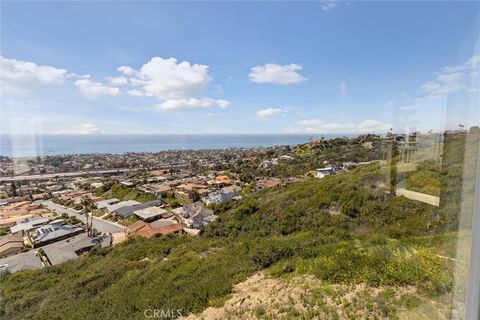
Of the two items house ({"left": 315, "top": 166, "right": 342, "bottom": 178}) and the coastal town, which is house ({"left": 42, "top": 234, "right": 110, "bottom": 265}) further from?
house ({"left": 315, "top": 166, "right": 342, "bottom": 178})

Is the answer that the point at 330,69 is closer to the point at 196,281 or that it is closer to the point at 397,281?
the point at 397,281

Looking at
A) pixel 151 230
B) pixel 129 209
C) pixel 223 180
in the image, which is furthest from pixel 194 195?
pixel 151 230

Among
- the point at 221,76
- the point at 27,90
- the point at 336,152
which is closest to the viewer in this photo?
the point at 27,90

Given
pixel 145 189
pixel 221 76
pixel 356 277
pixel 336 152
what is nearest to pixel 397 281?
pixel 356 277

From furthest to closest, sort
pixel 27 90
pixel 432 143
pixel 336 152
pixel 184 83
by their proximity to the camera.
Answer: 1. pixel 336 152
2. pixel 184 83
3. pixel 27 90
4. pixel 432 143

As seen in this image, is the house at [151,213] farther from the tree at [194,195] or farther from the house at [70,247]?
the house at [70,247]

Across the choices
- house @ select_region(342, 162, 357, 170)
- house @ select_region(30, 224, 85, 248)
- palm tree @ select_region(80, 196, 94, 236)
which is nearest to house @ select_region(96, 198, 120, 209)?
palm tree @ select_region(80, 196, 94, 236)

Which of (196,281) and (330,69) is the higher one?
(330,69)
